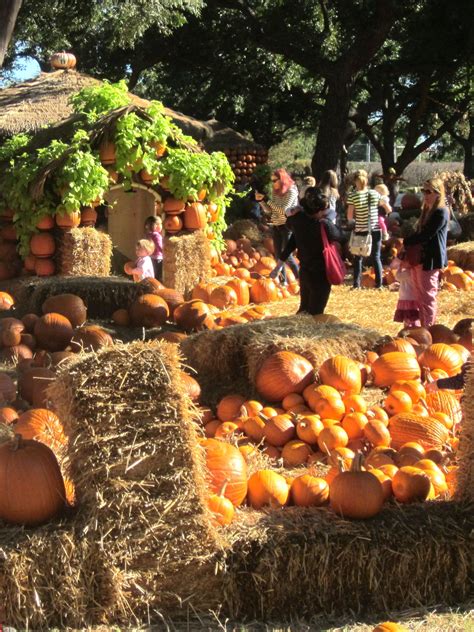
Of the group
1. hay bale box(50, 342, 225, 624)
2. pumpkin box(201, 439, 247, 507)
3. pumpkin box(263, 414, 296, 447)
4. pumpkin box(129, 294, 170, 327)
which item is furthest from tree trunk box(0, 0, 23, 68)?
hay bale box(50, 342, 225, 624)

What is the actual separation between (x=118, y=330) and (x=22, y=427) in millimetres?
4107

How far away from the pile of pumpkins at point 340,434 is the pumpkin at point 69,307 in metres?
2.73

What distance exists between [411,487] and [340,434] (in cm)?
143

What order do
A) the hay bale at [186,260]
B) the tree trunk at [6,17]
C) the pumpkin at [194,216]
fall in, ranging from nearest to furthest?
the tree trunk at [6,17] < the hay bale at [186,260] < the pumpkin at [194,216]

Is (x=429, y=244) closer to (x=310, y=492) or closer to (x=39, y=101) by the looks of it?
(x=310, y=492)

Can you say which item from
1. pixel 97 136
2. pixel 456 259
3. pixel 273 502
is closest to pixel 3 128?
pixel 97 136

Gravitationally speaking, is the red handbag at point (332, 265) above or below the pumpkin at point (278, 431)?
above

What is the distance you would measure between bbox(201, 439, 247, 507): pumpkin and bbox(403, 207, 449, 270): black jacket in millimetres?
4966

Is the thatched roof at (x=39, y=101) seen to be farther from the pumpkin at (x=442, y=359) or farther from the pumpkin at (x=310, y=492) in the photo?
the pumpkin at (x=310, y=492)

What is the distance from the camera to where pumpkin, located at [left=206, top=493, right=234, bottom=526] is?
4223 millimetres

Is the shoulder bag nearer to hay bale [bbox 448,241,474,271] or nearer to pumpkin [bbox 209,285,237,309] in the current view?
pumpkin [bbox 209,285,237,309]

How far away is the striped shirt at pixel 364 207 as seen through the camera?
43.8 feet

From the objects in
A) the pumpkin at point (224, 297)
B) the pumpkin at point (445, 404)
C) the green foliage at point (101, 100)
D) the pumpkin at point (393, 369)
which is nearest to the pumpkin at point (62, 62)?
the green foliage at point (101, 100)

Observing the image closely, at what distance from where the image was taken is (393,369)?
715 cm
